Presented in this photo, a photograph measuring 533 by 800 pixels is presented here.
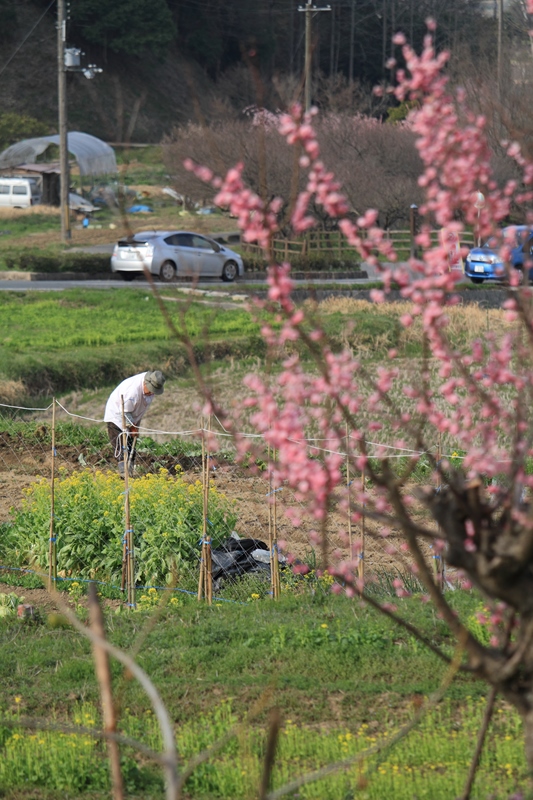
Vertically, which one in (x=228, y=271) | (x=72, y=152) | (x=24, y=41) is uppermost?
(x=24, y=41)

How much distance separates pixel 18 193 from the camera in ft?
155

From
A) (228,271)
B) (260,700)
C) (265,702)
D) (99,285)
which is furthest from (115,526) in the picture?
(228,271)

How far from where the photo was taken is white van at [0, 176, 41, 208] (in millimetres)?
46969

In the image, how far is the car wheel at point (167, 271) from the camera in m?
27.7

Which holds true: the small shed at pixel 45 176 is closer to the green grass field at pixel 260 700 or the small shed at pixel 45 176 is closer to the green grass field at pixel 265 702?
the green grass field at pixel 260 700

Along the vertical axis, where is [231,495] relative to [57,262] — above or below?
below

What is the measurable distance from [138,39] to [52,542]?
57.7 m

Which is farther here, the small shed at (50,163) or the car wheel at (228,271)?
the small shed at (50,163)

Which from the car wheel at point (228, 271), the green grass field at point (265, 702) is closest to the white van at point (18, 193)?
the car wheel at point (228, 271)

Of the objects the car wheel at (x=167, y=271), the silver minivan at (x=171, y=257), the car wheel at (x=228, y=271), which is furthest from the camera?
the car wheel at (x=228, y=271)

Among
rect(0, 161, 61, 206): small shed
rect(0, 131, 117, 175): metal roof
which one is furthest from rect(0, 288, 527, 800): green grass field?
rect(0, 131, 117, 175): metal roof

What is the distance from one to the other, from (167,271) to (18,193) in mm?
21796

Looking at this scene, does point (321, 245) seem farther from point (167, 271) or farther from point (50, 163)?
point (50, 163)

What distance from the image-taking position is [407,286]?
3133 mm
